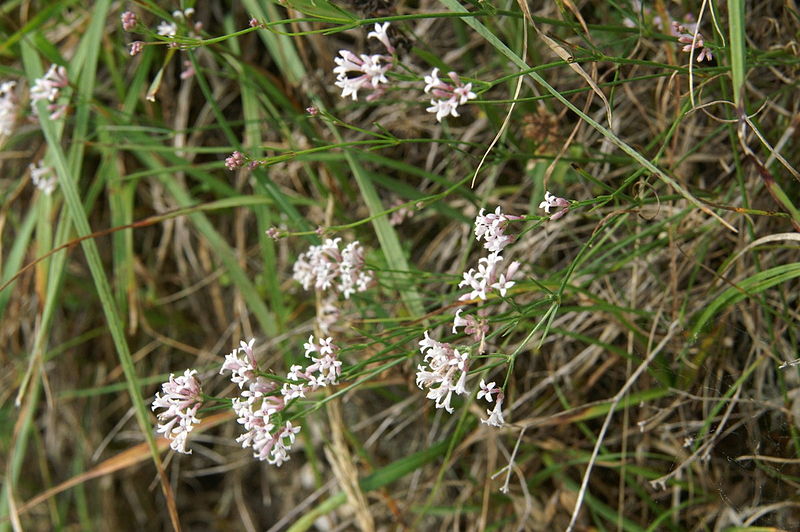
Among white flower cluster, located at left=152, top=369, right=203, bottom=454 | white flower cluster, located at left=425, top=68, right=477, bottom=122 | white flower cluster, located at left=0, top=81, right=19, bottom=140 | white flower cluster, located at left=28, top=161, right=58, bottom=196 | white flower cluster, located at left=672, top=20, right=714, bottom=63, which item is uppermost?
white flower cluster, located at left=425, top=68, right=477, bottom=122

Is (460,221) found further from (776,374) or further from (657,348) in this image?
(776,374)

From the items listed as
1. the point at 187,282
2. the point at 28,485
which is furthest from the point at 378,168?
the point at 28,485

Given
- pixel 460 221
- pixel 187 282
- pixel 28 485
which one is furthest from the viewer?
pixel 28 485

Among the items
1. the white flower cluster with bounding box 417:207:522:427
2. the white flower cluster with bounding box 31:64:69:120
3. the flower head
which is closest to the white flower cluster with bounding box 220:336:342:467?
the white flower cluster with bounding box 417:207:522:427

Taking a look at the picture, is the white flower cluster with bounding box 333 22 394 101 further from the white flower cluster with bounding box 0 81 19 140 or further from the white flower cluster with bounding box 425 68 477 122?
the white flower cluster with bounding box 0 81 19 140

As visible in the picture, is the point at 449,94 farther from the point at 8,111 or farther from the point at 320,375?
the point at 8,111

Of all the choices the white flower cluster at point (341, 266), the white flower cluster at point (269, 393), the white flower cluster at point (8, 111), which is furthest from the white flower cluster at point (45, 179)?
the white flower cluster at point (269, 393)

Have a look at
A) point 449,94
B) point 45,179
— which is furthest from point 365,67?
point 45,179
